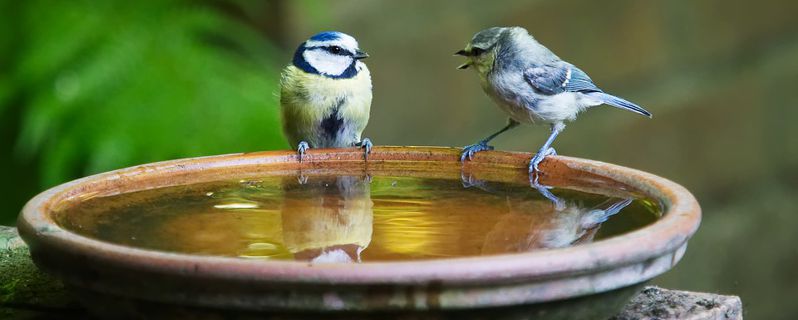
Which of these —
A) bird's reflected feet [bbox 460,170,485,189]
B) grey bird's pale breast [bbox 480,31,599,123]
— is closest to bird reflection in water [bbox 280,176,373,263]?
bird's reflected feet [bbox 460,170,485,189]

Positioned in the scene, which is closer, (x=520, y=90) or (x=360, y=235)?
(x=360, y=235)

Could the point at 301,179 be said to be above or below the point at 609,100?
below

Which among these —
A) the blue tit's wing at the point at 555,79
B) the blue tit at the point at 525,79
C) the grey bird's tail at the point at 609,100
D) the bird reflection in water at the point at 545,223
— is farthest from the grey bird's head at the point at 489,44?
the bird reflection in water at the point at 545,223

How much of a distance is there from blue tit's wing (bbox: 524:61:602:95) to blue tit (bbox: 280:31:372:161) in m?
0.50

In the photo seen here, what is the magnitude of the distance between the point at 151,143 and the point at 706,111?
2705mm

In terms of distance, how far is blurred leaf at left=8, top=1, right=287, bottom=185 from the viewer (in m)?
3.45

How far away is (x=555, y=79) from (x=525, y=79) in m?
0.09

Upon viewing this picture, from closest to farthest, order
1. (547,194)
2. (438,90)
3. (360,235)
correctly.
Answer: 1. (360,235)
2. (547,194)
3. (438,90)

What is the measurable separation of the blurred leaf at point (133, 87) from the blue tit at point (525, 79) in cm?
90

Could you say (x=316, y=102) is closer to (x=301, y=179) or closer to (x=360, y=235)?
(x=301, y=179)

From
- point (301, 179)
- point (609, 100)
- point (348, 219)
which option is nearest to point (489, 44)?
point (609, 100)

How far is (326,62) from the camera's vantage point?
313cm

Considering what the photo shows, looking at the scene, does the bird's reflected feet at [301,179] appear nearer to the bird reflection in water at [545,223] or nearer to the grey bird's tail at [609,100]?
the bird reflection in water at [545,223]

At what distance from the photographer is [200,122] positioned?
3516 mm
